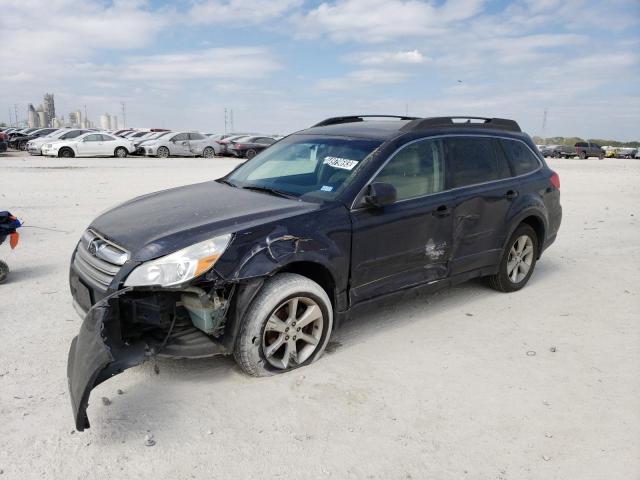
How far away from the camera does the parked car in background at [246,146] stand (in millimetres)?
29406

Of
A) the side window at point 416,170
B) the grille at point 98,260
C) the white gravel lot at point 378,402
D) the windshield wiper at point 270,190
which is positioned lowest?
the white gravel lot at point 378,402

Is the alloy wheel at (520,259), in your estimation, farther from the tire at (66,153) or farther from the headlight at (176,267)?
the tire at (66,153)

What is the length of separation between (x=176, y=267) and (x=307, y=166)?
5.42 ft

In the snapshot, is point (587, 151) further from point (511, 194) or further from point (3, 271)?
point (3, 271)

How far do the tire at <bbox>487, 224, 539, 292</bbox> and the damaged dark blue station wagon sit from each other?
0.08 feet

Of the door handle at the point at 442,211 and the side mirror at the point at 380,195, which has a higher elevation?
the side mirror at the point at 380,195

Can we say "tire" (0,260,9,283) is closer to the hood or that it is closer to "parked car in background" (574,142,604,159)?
the hood

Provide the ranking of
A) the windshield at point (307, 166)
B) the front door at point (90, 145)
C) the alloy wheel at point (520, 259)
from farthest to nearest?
the front door at point (90, 145) → the alloy wheel at point (520, 259) → the windshield at point (307, 166)

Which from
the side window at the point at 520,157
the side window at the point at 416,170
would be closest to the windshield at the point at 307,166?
the side window at the point at 416,170

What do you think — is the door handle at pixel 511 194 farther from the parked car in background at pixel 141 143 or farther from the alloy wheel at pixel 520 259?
the parked car in background at pixel 141 143

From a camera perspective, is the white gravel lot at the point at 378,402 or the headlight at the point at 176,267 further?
the headlight at the point at 176,267

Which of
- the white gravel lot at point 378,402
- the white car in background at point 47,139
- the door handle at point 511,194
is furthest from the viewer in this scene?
the white car in background at point 47,139

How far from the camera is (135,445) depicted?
9.32 ft

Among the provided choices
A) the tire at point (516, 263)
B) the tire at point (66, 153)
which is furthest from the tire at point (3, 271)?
the tire at point (66, 153)
